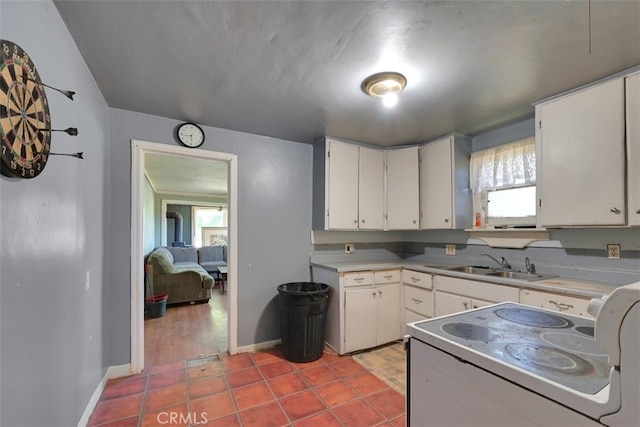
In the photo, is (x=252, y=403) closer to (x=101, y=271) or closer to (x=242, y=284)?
(x=242, y=284)

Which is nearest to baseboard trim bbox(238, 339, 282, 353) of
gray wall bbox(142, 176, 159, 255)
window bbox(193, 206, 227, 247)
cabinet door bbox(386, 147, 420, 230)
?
cabinet door bbox(386, 147, 420, 230)

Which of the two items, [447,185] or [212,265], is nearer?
[447,185]

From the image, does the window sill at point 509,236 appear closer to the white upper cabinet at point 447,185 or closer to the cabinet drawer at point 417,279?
the white upper cabinet at point 447,185

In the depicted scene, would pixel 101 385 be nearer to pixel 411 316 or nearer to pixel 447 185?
pixel 411 316

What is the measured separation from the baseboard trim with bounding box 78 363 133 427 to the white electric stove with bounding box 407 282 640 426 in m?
1.99

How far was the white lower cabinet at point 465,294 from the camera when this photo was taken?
86.1 inches

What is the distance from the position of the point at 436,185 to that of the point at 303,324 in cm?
199

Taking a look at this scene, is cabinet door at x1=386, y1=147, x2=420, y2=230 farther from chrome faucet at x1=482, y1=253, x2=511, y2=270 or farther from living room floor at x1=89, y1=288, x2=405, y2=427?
living room floor at x1=89, y1=288, x2=405, y2=427

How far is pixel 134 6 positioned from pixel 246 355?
2775 millimetres

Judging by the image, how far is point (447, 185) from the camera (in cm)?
294

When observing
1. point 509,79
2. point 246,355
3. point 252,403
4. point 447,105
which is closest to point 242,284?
point 246,355

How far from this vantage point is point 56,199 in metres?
1.34

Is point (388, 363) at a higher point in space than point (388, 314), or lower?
lower

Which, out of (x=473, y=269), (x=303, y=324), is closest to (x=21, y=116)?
(x=303, y=324)
